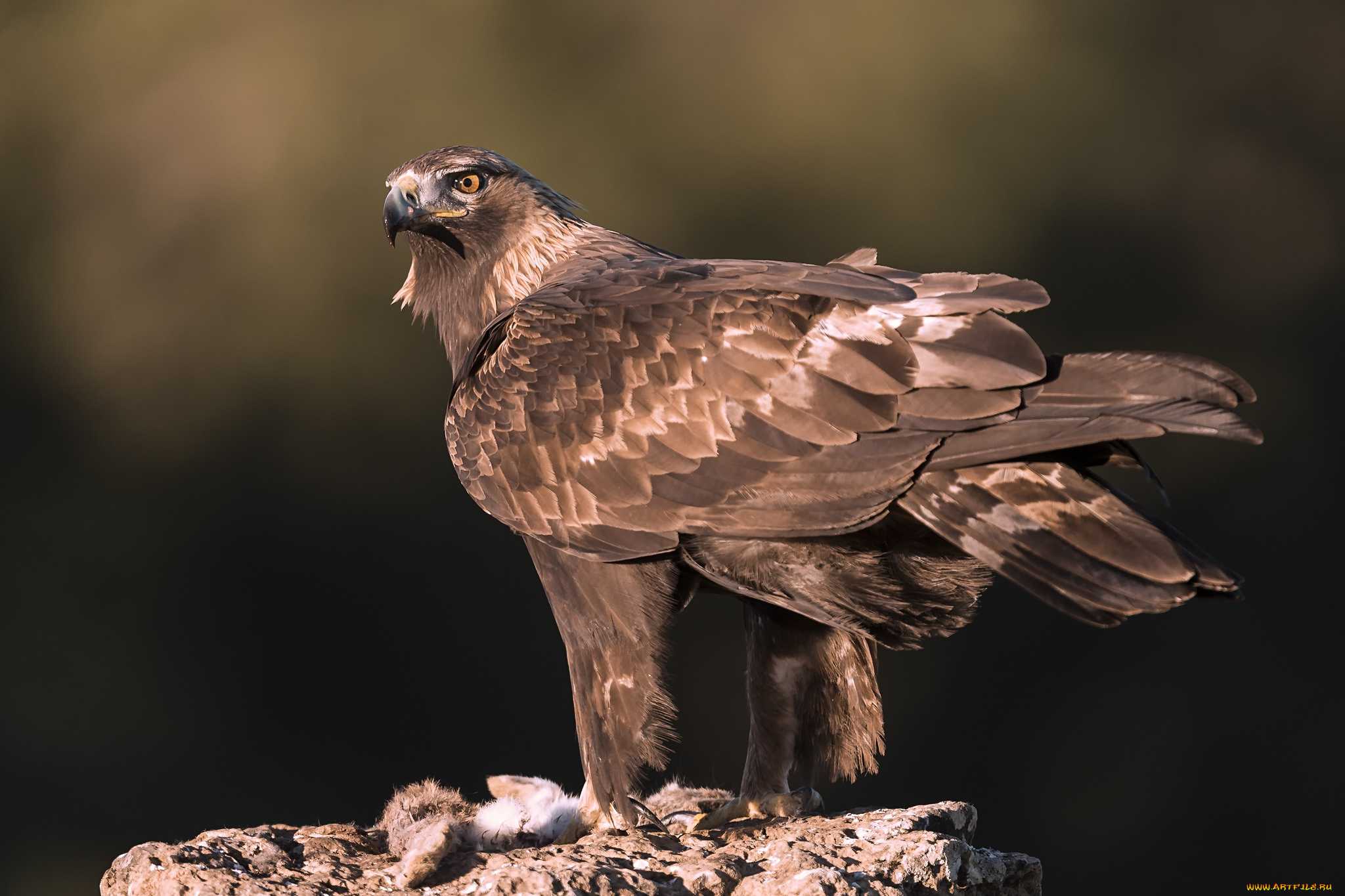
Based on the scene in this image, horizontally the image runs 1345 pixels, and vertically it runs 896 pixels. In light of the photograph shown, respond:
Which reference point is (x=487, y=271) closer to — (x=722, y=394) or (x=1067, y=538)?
(x=722, y=394)

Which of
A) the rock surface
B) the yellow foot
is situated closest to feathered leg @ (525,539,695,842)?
the rock surface

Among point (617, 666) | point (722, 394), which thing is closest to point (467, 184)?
point (722, 394)

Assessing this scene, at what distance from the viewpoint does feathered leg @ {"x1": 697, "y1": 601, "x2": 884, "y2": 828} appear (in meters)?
2.15

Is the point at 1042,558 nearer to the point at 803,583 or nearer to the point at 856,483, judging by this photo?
the point at 856,483

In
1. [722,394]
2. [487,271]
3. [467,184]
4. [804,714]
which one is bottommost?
[804,714]

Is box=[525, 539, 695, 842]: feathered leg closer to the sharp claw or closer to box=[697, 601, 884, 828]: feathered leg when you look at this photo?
the sharp claw

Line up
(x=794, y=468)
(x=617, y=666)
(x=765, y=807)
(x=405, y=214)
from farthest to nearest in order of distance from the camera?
(x=405, y=214) → (x=765, y=807) → (x=617, y=666) → (x=794, y=468)

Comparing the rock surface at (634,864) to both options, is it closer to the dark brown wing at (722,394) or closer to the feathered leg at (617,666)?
the feathered leg at (617,666)

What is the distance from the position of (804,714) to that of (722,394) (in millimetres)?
673

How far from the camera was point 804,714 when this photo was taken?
2.18 metres

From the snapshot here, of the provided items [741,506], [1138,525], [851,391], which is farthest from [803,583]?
[1138,525]

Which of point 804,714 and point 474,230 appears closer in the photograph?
point 804,714

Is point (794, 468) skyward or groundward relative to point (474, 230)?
Result: groundward

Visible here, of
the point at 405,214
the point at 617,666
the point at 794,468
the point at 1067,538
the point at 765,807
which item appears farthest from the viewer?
the point at 405,214
